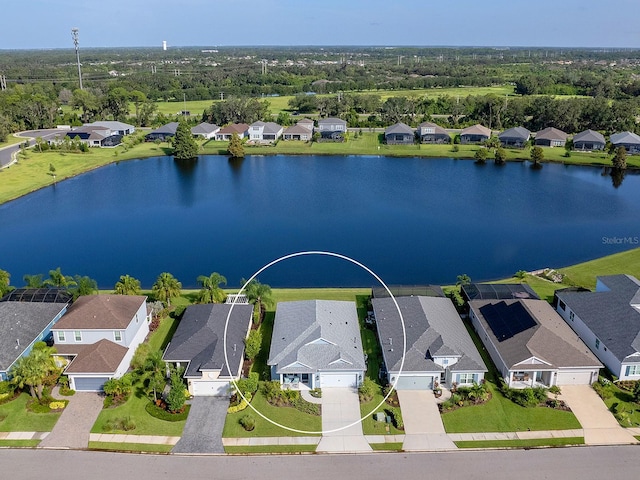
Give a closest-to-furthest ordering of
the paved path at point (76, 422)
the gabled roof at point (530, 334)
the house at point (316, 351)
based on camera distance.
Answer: the paved path at point (76, 422) → the house at point (316, 351) → the gabled roof at point (530, 334)

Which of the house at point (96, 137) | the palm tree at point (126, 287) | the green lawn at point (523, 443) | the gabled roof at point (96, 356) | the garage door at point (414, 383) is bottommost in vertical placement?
the green lawn at point (523, 443)

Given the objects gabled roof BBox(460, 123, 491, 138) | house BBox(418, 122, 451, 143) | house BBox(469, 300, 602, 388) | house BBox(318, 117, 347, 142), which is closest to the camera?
house BBox(469, 300, 602, 388)

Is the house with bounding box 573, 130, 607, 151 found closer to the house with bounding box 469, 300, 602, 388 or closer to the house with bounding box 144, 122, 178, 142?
the house with bounding box 469, 300, 602, 388

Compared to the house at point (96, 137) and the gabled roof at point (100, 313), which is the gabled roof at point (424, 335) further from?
the house at point (96, 137)

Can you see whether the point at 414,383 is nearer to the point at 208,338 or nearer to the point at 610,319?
the point at 208,338

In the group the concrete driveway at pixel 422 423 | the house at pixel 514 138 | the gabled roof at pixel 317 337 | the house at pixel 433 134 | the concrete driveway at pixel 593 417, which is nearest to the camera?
the concrete driveway at pixel 422 423

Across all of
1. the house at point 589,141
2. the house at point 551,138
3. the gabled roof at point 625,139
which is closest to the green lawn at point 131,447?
the house at point 551,138

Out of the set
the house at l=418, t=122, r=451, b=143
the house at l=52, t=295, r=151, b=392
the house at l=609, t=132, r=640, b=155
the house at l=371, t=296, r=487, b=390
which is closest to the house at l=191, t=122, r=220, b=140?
the house at l=418, t=122, r=451, b=143
